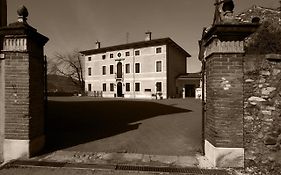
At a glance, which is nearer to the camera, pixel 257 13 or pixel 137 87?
pixel 257 13

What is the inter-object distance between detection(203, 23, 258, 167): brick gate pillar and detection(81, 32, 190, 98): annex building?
23.7 m

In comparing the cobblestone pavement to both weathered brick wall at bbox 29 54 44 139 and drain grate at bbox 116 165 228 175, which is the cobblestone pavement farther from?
weathered brick wall at bbox 29 54 44 139

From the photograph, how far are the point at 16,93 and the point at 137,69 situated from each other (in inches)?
1053

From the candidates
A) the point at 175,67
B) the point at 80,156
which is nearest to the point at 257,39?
the point at 80,156

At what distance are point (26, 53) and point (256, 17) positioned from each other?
408 inches

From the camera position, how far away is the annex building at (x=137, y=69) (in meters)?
28.5

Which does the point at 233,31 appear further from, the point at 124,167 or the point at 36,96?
the point at 36,96

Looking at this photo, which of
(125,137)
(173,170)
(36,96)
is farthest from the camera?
(125,137)

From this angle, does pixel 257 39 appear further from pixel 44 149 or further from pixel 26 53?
pixel 44 149

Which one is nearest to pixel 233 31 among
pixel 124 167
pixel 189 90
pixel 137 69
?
pixel 124 167

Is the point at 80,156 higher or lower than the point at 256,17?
lower

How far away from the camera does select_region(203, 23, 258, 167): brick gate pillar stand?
4047 millimetres

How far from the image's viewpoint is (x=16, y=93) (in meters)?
4.58

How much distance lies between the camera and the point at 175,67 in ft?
103
